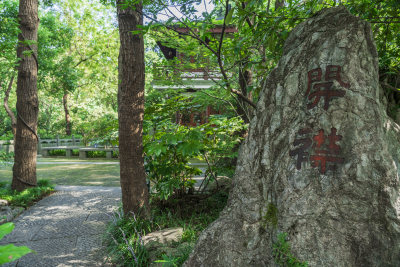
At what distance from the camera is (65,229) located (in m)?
4.06

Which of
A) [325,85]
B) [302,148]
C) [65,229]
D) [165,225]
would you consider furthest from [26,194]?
[325,85]

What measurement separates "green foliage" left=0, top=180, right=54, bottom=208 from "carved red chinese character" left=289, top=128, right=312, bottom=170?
200 inches

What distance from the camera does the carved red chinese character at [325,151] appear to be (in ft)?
7.05

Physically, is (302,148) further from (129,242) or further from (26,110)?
(26,110)

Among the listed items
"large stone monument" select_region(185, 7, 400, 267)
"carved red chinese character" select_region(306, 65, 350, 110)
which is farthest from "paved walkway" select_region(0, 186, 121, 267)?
"carved red chinese character" select_region(306, 65, 350, 110)

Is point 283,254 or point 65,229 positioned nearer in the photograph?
point 283,254

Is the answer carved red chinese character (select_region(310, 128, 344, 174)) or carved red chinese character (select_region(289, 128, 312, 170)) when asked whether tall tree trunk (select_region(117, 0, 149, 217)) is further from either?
carved red chinese character (select_region(310, 128, 344, 174))

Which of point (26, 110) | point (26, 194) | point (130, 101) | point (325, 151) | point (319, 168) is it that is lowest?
point (26, 194)

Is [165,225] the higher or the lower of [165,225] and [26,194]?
the lower

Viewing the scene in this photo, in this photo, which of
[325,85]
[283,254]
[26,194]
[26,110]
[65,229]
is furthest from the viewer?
[26,110]

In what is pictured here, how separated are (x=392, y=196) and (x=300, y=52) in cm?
142

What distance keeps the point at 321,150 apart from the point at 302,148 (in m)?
0.15

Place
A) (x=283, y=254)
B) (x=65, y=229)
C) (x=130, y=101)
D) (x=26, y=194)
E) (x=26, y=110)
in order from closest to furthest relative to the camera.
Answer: (x=283, y=254) < (x=130, y=101) < (x=65, y=229) < (x=26, y=194) < (x=26, y=110)

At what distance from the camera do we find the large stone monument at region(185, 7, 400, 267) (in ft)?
6.79
